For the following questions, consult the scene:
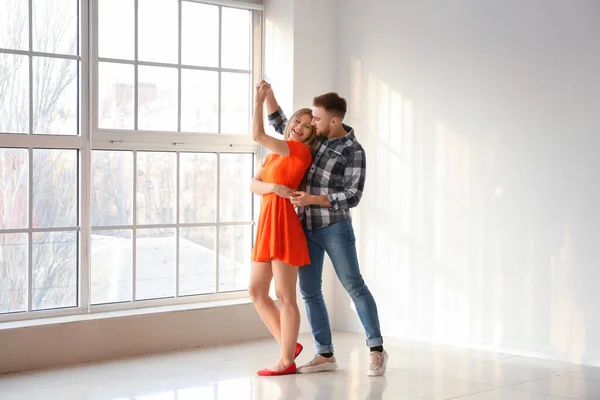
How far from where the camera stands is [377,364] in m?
4.51

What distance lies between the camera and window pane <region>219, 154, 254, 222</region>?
5816mm

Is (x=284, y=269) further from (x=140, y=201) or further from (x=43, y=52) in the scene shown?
(x=43, y=52)

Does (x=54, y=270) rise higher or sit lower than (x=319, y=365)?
higher

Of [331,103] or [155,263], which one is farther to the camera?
[155,263]

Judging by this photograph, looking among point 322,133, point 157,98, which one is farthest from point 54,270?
point 322,133

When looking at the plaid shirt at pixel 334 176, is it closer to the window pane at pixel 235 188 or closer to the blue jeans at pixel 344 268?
the blue jeans at pixel 344 268

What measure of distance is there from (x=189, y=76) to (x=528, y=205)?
7.38 ft

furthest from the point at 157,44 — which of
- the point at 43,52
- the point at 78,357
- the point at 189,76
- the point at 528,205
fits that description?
the point at 528,205

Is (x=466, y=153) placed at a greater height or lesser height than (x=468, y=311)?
greater

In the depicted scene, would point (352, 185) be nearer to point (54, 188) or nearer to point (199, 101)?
A: point (199, 101)

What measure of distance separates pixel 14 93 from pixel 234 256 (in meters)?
1.81

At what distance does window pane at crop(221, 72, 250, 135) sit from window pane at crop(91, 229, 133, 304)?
1.04 metres

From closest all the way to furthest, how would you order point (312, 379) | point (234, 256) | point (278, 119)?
point (312, 379) < point (278, 119) < point (234, 256)

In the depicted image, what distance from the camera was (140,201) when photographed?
5.38 meters
